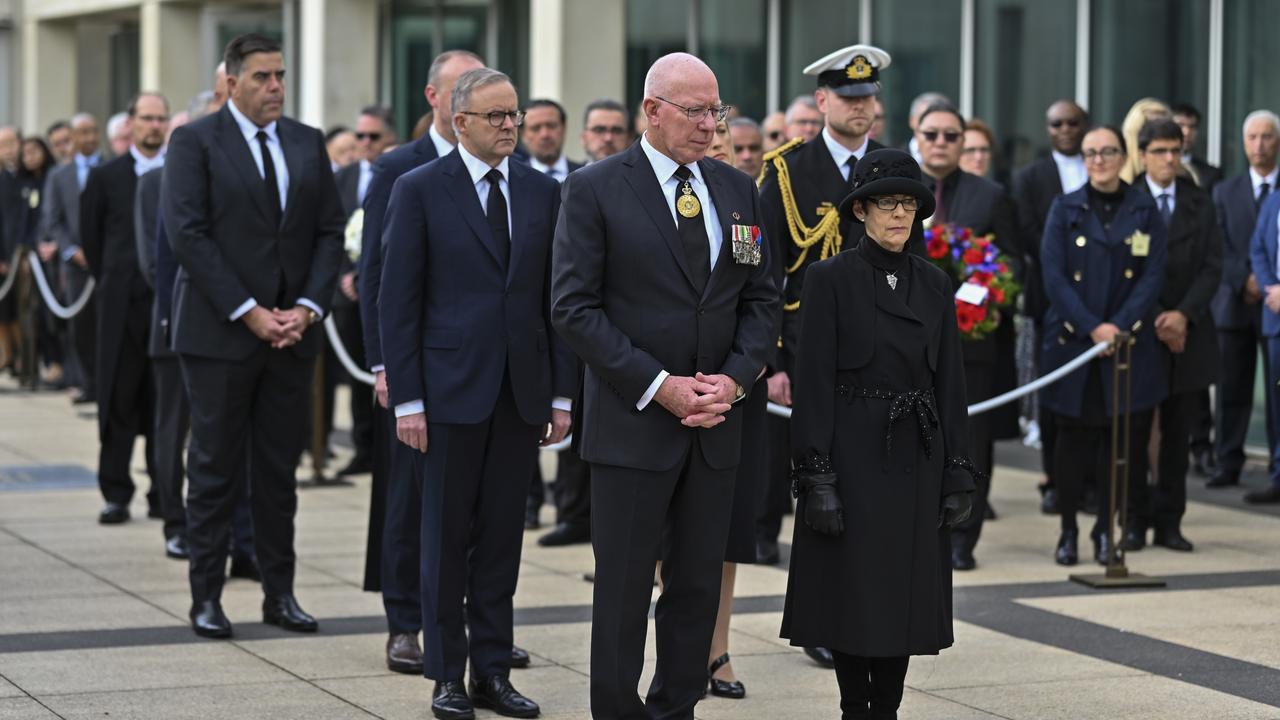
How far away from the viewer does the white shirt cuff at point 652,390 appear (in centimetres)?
570

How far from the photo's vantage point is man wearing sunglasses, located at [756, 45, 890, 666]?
7867 millimetres

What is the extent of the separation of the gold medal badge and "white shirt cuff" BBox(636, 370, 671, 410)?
0.47 meters

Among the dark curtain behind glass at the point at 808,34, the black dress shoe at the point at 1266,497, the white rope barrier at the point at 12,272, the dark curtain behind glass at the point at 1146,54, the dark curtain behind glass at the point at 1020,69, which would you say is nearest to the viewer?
the black dress shoe at the point at 1266,497

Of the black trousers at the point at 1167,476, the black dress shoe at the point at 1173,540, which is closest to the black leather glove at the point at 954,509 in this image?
the black trousers at the point at 1167,476

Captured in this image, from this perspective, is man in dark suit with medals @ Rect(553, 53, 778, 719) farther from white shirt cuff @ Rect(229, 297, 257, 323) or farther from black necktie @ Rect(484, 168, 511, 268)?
white shirt cuff @ Rect(229, 297, 257, 323)

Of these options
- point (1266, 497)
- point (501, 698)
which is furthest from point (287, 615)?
point (1266, 497)

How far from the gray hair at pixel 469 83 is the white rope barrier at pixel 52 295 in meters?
10.2

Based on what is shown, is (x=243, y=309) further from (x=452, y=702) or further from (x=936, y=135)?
(x=936, y=135)

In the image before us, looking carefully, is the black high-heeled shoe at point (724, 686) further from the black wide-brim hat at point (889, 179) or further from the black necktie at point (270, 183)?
the black necktie at point (270, 183)

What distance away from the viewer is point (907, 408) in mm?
6023

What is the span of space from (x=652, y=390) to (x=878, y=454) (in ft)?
2.46

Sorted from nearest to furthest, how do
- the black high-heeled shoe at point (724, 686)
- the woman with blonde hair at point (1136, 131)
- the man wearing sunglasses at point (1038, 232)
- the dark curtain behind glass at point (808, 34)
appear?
1. the black high-heeled shoe at point (724, 686)
2. the woman with blonde hair at point (1136, 131)
3. the man wearing sunglasses at point (1038, 232)
4. the dark curtain behind glass at point (808, 34)

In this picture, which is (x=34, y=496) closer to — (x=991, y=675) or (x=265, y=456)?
(x=265, y=456)

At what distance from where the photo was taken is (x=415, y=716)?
671 centimetres
